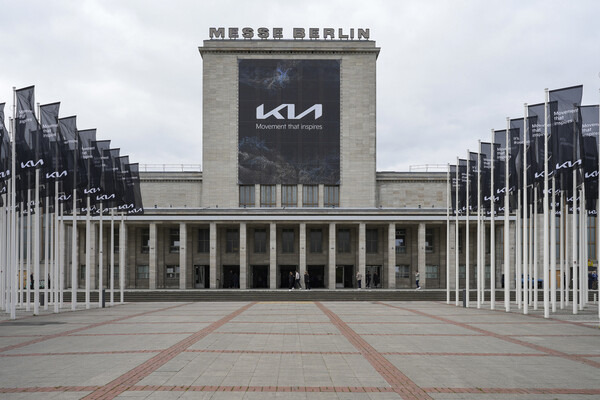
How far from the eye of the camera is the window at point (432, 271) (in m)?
70.7

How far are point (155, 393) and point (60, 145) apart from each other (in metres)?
24.2

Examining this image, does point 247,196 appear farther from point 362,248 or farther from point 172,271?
point 362,248

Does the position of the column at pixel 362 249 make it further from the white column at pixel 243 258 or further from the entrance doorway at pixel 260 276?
the white column at pixel 243 258

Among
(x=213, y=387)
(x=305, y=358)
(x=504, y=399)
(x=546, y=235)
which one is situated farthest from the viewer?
(x=546, y=235)

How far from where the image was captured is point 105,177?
1551 inches

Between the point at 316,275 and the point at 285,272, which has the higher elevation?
the point at 285,272

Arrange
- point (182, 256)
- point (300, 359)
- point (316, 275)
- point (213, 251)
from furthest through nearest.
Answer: point (316, 275), point (213, 251), point (182, 256), point (300, 359)

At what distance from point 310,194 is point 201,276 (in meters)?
15.3

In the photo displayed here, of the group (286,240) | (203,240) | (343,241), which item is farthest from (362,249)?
(203,240)

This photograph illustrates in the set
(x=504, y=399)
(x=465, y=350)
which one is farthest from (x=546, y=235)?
(x=504, y=399)

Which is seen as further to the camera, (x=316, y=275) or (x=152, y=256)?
(x=316, y=275)

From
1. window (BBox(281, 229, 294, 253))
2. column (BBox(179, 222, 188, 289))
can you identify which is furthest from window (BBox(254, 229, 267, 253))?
column (BBox(179, 222, 188, 289))

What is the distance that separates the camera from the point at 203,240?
7106 centimetres

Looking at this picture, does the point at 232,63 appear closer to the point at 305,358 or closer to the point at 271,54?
the point at 271,54
